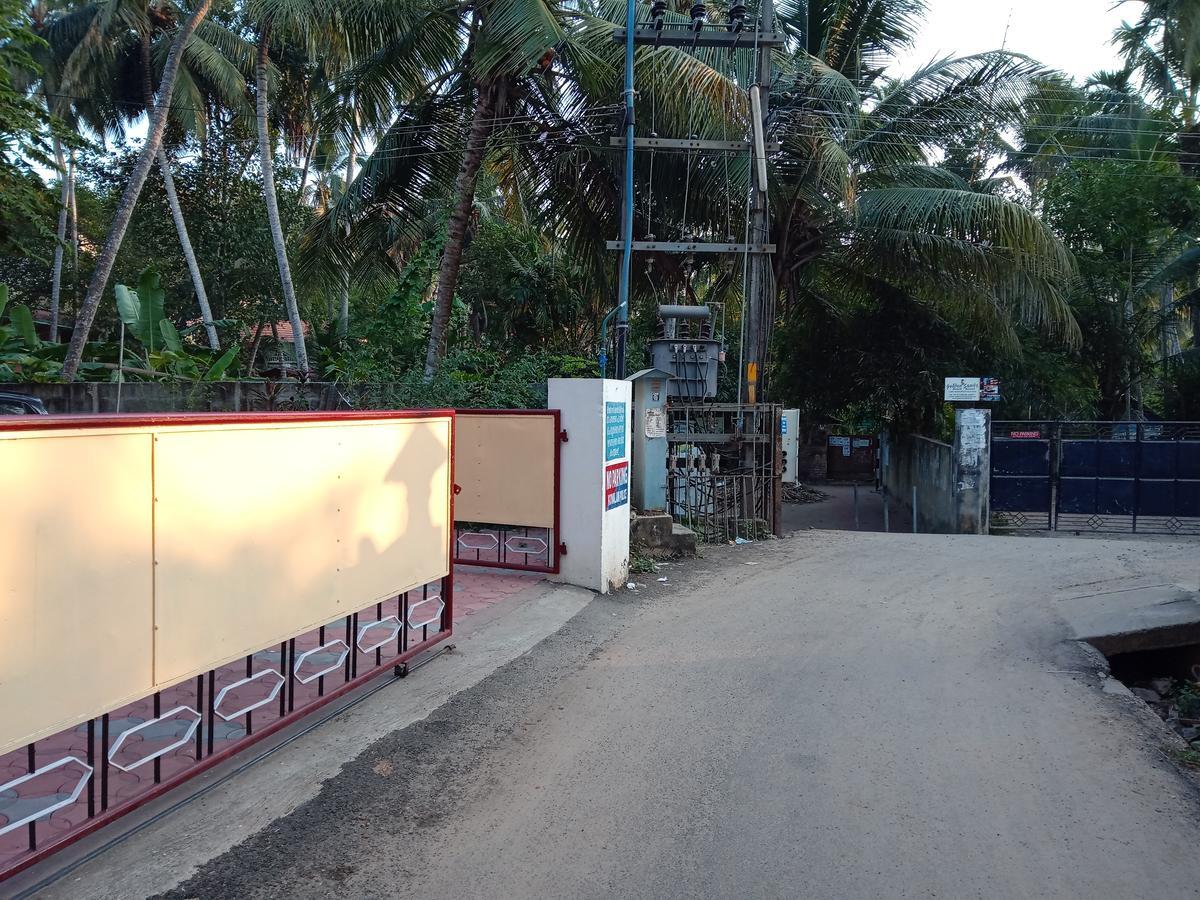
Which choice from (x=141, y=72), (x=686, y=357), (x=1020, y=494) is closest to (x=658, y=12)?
(x=686, y=357)

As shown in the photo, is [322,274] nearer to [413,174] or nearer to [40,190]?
[413,174]

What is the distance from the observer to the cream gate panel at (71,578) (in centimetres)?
322

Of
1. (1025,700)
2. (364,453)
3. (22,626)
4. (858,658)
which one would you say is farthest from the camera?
(858,658)

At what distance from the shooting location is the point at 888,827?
14.6ft

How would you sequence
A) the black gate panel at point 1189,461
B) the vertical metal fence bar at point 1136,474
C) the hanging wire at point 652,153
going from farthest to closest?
the vertical metal fence bar at point 1136,474 < the black gate panel at point 1189,461 < the hanging wire at point 652,153

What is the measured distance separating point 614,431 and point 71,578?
6.65 metres

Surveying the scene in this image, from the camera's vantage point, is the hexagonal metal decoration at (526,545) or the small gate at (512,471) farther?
the hexagonal metal decoration at (526,545)

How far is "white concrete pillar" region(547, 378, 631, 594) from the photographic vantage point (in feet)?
30.7

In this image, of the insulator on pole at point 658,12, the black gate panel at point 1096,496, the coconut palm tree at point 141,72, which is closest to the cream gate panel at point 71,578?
the insulator on pole at point 658,12

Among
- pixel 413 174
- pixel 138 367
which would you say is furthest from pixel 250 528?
pixel 138 367

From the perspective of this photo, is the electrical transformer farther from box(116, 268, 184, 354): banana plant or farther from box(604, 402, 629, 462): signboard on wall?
box(116, 268, 184, 354): banana plant

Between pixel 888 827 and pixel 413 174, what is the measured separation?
1425 centimetres

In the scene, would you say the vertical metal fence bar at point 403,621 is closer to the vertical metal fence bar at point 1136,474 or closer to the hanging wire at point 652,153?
the hanging wire at point 652,153

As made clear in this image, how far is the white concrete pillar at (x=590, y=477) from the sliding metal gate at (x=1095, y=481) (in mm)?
9799
